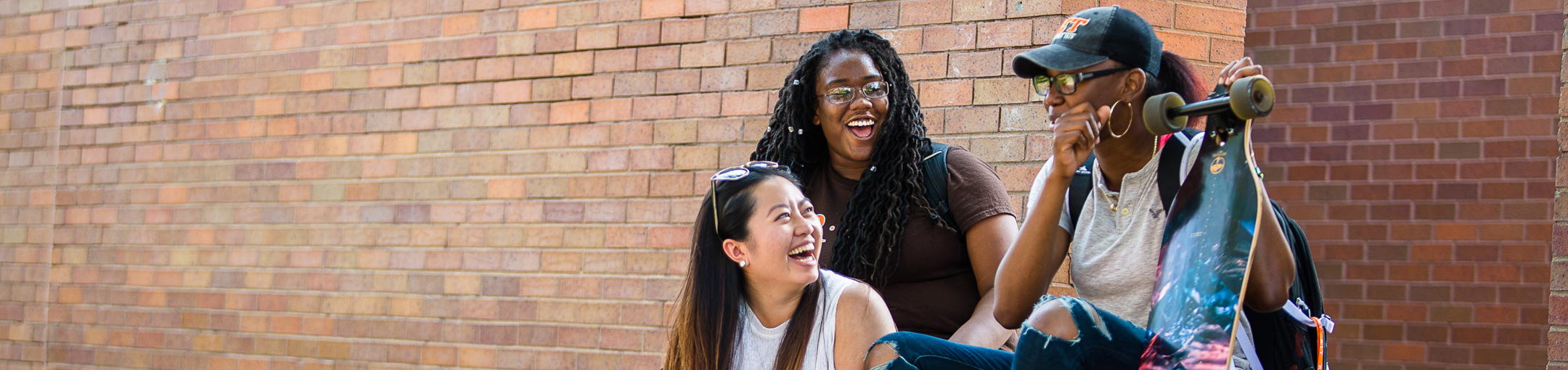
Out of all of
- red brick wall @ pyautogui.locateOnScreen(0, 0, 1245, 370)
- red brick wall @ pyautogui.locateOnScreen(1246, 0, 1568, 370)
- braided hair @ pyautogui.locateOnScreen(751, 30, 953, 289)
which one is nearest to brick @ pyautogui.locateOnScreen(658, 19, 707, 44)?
red brick wall @ pyautogui.locateOnScreen(0, 0, 1245, 370)

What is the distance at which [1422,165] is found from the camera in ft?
16.9

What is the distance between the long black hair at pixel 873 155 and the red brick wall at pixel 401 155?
Answer: 523 millimetres

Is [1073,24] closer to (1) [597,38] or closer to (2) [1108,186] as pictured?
(2) [1108,186]

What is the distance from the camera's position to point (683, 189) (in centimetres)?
416

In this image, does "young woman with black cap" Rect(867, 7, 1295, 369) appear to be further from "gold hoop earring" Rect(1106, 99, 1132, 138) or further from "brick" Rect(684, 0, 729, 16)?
"brick" Rect(684, 0, 729, 16)

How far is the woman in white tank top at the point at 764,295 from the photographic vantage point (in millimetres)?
2697

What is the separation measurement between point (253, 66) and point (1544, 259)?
18.1ft

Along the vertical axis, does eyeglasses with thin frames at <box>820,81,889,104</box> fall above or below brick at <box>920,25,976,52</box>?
below

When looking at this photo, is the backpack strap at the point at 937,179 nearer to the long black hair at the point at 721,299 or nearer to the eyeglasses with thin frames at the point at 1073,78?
the long black hair at the point at 721,299

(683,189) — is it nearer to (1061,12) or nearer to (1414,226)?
(1061,12)

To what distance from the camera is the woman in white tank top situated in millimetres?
2697

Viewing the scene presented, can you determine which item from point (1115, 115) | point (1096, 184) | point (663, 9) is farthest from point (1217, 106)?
point (663, 9)

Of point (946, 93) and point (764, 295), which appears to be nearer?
point (764, 295)

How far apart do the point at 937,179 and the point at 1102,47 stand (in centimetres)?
82
